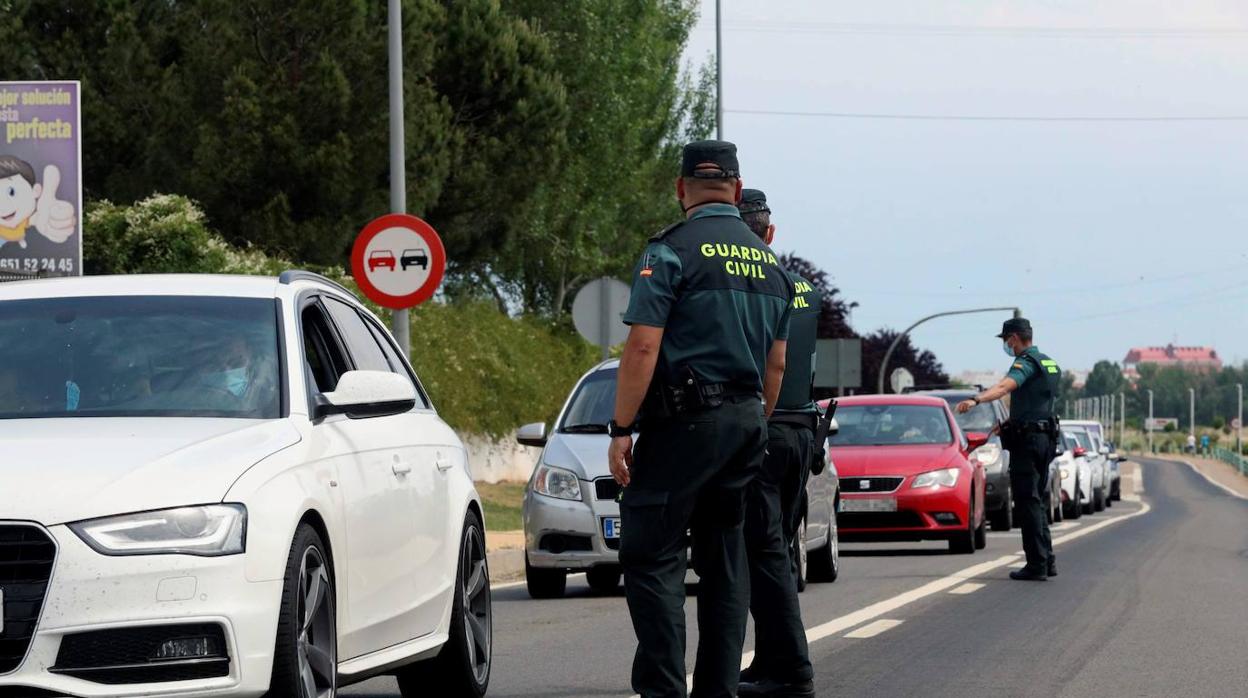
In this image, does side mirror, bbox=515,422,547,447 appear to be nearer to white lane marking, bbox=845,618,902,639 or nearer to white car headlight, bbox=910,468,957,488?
white lane marking, bbox=845,618,902,639

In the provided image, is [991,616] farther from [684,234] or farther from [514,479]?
[514,479]

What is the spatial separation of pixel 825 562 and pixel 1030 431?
1.79 m

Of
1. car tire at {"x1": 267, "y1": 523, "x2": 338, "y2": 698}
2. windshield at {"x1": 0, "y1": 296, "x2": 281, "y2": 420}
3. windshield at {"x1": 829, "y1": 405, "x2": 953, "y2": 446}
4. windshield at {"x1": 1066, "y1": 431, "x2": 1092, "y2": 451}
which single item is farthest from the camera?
windshield at {"x1": 1066, "y1": 431, "x2": 1092, "y2": 451}

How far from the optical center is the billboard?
19.1m

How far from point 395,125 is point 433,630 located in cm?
1260

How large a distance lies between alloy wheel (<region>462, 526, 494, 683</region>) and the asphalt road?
0.42 metres

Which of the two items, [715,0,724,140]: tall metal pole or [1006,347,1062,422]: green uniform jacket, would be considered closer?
[1006,347,1062,422]: green uniform jacket

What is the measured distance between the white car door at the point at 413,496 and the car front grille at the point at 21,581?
1625 mm

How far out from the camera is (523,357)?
3684 centimetres

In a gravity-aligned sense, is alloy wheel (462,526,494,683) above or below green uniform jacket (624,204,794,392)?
below

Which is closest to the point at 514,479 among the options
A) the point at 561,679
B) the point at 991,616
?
the point at 991,616

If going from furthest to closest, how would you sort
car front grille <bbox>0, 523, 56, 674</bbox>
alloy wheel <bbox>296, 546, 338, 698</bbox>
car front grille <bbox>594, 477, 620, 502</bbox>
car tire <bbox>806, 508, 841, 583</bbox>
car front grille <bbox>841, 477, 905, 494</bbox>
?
car front grille <bbox>841, 477, 905, 494</bbox>, car tire <bbox>806, 508, 841, 583</bbox>, car front grille <bbox>594, 477, 620, 502</bbox>, alloy wheel <bbox>296, 546, 338, 698</bbox>, car front grille <bbox>0, 523, 56, 674</bbox>

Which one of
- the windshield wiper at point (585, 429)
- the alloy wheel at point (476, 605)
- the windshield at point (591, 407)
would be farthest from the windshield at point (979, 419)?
the alloy wheel at point (476, 605)

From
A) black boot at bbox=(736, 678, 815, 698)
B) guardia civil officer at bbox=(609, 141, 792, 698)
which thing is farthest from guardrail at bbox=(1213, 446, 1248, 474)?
guardia civil officer at bbox=(609, 141, 792, 698)
